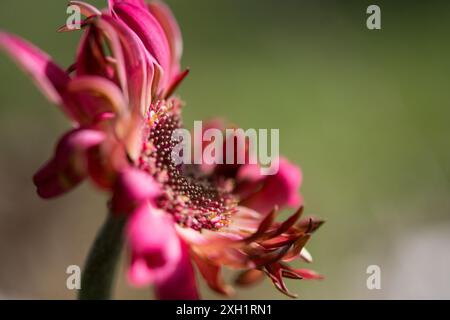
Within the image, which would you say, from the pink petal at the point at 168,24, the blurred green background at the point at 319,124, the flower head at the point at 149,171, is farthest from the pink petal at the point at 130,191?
the blurred green background at the point at 319,124

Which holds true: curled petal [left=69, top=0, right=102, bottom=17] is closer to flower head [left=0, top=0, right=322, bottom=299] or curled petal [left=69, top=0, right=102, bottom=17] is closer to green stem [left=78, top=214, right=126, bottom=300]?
flower head [left=0, top=0, right=322, bottom=299]

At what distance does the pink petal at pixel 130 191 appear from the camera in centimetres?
49

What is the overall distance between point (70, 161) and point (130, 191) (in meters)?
0.06

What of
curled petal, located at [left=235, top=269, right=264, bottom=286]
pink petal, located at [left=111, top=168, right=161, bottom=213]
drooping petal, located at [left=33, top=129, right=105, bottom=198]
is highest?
drooping petal, located at [left=33, top=129, right=105, bottom=198]

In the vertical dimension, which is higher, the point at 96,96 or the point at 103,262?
the point at 96,96

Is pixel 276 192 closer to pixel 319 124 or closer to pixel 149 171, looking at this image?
pixel 149 171

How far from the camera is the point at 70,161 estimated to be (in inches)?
19.8

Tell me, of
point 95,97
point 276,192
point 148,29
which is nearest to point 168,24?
point 148,29

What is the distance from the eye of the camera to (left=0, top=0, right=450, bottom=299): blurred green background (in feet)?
5.34

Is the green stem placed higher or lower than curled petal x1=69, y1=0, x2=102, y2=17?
lower

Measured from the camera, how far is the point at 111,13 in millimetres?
626

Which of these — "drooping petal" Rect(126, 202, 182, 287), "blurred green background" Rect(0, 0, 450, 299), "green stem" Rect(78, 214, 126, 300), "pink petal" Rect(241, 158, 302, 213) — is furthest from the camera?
"blurred green background" Rect(0, 0, 450, 299)
